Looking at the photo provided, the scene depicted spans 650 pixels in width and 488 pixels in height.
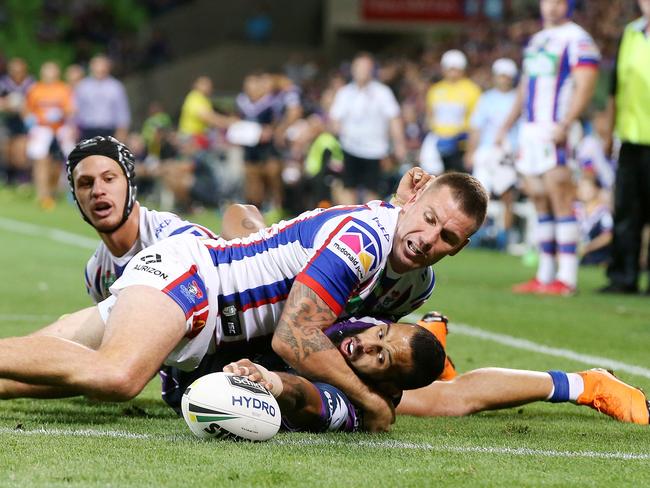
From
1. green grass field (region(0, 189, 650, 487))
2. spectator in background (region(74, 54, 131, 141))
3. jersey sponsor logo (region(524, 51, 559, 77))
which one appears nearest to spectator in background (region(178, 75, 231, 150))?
spectator in background (region(74, 54, 131, 141))

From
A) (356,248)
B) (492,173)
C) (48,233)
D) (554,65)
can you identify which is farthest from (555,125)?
(48,233)

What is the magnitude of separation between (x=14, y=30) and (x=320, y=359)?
3762 cm

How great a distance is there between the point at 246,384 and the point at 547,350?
Result: 134 inches

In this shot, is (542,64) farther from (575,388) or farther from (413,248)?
(413,248)

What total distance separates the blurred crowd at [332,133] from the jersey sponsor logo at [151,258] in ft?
25.9

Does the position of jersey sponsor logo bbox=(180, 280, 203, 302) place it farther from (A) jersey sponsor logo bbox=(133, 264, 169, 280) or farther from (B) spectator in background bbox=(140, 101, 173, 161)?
(B) spectator in background bbox=(140, 101, 173, 161)

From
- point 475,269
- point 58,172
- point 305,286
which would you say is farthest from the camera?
point 58,172

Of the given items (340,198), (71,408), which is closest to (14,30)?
(340,198)

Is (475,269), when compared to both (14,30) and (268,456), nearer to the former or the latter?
(268,456)

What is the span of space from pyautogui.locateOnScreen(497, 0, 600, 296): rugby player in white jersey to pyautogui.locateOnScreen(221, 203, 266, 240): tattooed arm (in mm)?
5075

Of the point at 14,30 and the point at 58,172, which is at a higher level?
the point at 14,30

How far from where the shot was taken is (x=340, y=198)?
18.2m

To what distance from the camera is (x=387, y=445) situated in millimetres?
4957

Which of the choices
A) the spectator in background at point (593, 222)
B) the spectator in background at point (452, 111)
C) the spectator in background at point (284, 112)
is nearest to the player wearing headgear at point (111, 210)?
the spectator in background at point (593, 222)
